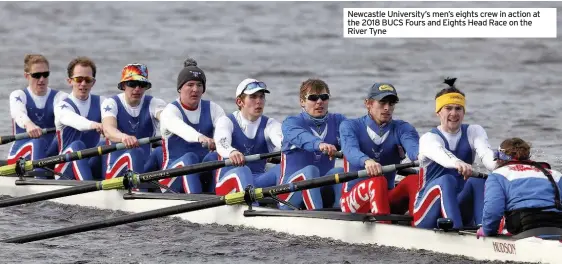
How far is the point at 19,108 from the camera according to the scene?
15117mm

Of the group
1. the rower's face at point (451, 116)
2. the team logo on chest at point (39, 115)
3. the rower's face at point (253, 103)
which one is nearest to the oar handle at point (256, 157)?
the rower's face at point (253, 103)

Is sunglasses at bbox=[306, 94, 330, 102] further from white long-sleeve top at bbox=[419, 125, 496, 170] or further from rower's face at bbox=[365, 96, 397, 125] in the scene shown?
white long-sleeve top at bbox=[419, 125, 496, 170]

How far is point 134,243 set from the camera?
12023mm

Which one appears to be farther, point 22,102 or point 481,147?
point 22,102

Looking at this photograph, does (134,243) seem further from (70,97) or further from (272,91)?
(272,91)

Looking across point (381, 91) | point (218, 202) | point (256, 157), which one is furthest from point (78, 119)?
point (381, 91)

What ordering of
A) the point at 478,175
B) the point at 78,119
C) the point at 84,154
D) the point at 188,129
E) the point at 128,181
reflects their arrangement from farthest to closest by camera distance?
the point at 78,119 < the point at 84,154 < the point at 188,129 < the point at 128,181 < the point at 478,175

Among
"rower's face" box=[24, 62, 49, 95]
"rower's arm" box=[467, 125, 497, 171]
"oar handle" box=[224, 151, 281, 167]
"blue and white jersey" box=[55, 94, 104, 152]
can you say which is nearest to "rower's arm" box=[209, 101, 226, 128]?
"oar handle" box=[224, 151, 281, 167]

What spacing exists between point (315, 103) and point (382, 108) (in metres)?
0.82

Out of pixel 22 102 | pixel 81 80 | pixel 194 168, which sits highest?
pixel 81 80

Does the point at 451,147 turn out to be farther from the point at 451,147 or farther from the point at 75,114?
the point at 75,114

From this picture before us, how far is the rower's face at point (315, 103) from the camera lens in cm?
1213

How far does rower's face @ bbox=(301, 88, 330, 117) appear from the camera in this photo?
12.1 m

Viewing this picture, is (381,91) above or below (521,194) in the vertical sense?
above
